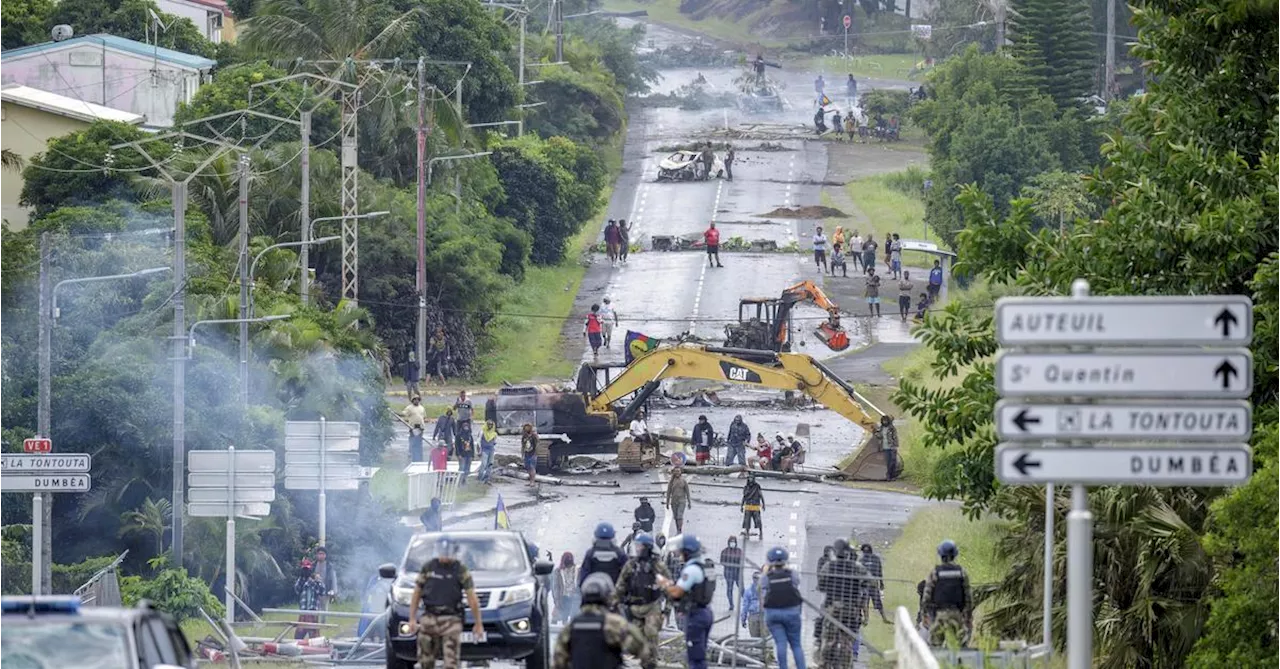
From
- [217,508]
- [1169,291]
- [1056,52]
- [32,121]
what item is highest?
[1056,52]

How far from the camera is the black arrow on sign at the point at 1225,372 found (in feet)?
43.0

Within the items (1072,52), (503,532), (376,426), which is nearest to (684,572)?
(503,532)

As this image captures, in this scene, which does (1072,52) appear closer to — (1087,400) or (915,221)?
(915,221)

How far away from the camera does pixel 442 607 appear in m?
20.8

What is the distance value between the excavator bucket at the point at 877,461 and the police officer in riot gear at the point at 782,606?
2744cm

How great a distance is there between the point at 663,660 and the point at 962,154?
199ft

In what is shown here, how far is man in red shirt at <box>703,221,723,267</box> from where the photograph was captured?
259 feet

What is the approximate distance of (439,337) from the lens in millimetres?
65500

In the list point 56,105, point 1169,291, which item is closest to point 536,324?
point 56,105

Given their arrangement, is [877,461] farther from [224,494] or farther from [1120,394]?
[1120,394]

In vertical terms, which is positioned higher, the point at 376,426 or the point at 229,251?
the point at 229,251

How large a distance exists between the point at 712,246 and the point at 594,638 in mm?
61921

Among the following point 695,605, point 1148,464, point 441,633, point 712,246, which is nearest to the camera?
point 1148,464

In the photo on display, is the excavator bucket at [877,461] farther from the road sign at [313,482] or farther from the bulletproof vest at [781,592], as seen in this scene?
the bulletproof vest at [781,592]
